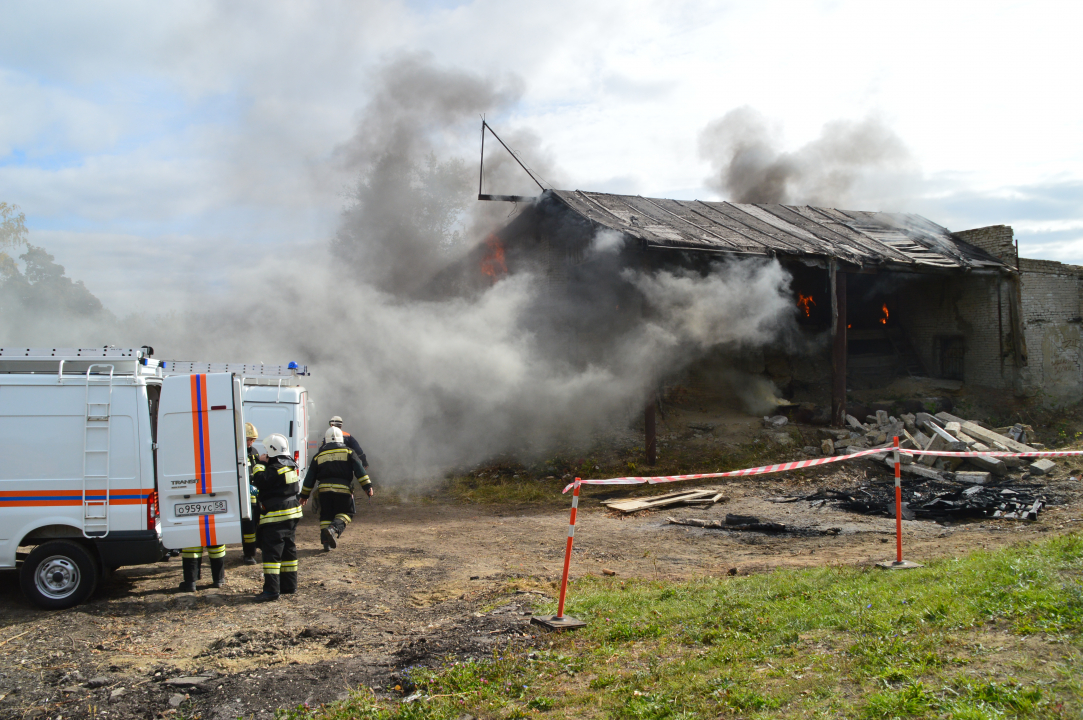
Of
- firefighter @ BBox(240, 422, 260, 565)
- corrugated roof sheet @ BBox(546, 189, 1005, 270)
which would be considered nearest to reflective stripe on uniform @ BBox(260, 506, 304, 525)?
firefighter @ BBox(240, 422, 260, 565)

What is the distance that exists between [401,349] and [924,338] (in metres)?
15.6

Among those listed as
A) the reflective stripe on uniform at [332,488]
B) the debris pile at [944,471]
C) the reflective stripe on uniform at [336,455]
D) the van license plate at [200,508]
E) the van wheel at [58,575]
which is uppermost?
the reflective stripe on uniform at [336,455]

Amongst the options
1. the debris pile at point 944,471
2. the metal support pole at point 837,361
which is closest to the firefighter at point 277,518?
the debris pile at point 944,471

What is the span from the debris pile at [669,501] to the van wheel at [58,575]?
23.2 ft

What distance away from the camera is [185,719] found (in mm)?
3691

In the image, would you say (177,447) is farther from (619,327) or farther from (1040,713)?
(619,327)

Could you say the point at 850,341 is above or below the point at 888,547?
above

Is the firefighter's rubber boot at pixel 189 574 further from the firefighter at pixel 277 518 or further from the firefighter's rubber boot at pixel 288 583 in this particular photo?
the firefighter's rubber boot at pixel 288 583

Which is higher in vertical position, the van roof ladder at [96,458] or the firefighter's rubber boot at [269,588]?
the van roof ladder at [96,458]

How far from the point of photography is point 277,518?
6098mm

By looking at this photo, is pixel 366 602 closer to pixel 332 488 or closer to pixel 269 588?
pixel 269 588


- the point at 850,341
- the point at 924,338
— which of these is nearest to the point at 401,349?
the point at 850,341

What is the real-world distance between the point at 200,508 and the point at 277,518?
0.66m

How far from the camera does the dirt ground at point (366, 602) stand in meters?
A: 4.09
